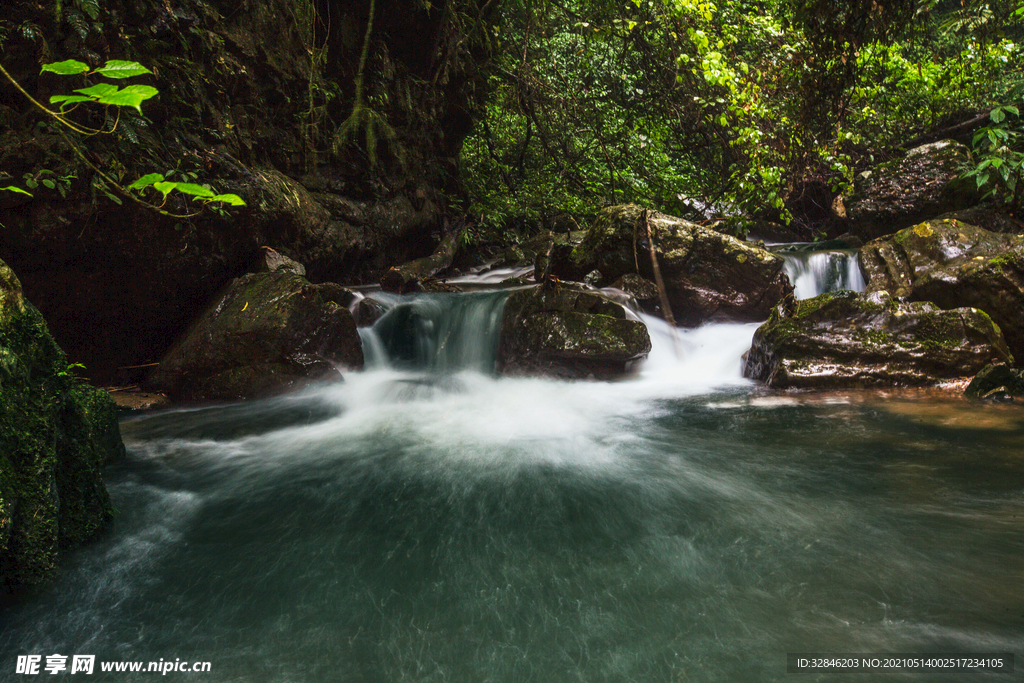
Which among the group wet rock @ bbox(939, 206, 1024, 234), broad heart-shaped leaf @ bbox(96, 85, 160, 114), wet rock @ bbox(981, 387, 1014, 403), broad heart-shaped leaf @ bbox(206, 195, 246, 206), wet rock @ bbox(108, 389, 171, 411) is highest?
wet rock @ bbox(939, 206, 1024, 234)

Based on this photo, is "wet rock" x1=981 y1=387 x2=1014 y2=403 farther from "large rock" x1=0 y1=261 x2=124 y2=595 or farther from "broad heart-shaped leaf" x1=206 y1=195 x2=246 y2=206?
"large rock" x1=0 y1=261 x2=124 y2=595

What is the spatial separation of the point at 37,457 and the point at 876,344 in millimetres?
6511

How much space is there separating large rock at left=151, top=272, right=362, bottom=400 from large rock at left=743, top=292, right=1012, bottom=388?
5064mm

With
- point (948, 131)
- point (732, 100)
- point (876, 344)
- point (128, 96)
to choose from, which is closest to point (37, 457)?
point (128, 96)

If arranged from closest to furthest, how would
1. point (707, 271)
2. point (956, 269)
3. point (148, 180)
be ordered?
point (148, 180) < point (956, 269) < point (707, 271)

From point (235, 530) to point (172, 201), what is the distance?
4.25 meters

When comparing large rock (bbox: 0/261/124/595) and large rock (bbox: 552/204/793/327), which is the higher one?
large rock (bbox: 552/204/793/327)

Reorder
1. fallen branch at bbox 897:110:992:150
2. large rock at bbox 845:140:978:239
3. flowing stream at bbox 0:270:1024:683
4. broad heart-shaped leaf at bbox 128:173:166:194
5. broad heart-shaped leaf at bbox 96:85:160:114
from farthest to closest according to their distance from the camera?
fallen branch at bbox 897:110:992:150 < large rock at bbox 845:140:978:239 < flowing stream at bbox 0:270:1024:683 < broad heart-shaped leaf at bbox 128:173:166:194 < broad heart-shaped leaf at bbox 96:85:160:114

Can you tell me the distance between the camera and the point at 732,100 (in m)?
6.39

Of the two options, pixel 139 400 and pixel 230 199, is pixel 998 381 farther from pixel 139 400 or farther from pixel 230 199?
pixel 139 400

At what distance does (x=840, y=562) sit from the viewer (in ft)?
7.46

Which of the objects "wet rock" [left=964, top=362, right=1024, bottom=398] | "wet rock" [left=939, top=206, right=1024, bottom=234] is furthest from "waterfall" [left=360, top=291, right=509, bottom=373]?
"wet rock" [left=939, top=206, right=1024, bottom=234]

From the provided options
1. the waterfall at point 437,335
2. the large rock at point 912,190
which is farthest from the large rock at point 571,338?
the large rock at point 912,190

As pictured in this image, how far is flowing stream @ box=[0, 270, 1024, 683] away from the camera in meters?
1.86
